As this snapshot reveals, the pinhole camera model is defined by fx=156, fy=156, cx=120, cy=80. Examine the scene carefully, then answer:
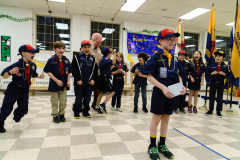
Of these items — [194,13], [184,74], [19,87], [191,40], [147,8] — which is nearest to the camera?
[19,87]

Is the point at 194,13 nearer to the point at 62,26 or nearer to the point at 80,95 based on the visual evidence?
the point at 62,26

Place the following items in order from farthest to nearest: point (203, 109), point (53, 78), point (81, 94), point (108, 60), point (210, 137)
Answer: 1. point (203, 109)
2. point (108, 60)
3. point (81, 94)
4. point (53, 78)
5. point (210, 137)

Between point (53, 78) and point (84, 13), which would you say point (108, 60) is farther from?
point (84, 13)

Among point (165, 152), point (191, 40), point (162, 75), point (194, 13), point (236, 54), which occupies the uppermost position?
point (194, 13)

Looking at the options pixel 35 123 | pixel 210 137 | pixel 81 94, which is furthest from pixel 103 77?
pixel 210 137

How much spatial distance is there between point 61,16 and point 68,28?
52 cm

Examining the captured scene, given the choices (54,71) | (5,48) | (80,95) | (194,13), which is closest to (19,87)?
(54,71)

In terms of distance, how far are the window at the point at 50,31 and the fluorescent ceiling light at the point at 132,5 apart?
8.27ft

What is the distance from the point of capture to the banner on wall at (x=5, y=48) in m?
5.78

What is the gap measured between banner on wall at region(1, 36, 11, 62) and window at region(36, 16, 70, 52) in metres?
0.96

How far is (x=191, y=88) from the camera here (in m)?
3.51

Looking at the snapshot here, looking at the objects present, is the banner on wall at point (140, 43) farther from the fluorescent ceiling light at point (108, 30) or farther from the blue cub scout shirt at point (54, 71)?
the blue cub scout shirt at point (54, 71)

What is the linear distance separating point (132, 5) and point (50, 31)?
3464mm

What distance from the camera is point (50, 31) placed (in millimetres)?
6414
